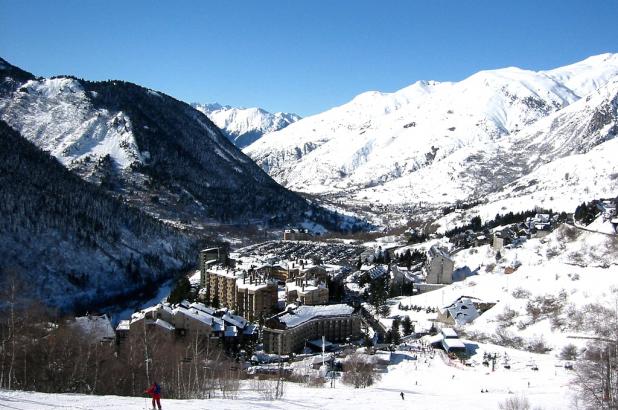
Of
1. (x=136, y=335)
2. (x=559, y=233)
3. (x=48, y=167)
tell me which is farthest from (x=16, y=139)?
(x=559, y=233)

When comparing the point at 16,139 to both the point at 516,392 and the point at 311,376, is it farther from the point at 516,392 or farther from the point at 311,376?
the point at 516,392

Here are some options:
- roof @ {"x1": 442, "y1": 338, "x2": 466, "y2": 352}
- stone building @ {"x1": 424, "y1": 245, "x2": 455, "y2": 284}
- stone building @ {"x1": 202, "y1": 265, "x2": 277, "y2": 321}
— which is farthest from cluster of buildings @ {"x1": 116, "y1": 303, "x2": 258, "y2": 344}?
stone building @ {"x1": 424, "y1": 245, "x2": 455, "y2": 284}

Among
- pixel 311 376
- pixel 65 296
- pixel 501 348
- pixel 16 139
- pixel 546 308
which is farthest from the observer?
pixel 16 139

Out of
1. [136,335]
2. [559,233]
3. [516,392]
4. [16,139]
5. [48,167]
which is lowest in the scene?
[516,392]

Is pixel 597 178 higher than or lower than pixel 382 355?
higher

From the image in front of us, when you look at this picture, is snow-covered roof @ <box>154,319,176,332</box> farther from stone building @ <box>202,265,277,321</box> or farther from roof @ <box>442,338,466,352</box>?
roof @ <box>442,338,466,352</box>

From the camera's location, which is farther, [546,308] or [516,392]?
[546,308]

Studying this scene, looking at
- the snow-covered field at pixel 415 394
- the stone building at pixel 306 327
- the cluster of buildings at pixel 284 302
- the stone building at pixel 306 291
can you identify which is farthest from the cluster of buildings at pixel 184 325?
the snow-covered field at pixel 415 394
